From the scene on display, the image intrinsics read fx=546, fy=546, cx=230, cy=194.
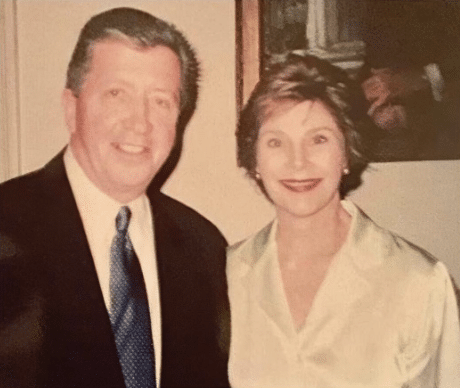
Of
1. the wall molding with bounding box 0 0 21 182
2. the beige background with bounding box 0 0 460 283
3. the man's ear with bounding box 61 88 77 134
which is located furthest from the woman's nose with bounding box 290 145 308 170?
the wall molding with bounding box 0 0 21 182

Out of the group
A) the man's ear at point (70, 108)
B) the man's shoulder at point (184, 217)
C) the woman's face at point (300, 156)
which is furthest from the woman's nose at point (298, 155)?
the man's ear at point (70, 108)

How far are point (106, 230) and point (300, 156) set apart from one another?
465 millimetres

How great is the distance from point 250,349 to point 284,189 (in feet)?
1.26

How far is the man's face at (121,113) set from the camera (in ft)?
3.85

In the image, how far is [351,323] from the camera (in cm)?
127

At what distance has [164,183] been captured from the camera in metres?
1.26

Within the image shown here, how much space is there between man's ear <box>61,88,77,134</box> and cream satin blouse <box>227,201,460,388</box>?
0.47m

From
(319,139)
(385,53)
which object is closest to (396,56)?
(385,53)

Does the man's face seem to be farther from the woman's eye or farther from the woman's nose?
the woman's nose

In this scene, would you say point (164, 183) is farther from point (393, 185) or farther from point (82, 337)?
point (393, 185)

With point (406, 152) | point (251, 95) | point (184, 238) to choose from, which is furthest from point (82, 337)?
point (406, 152)

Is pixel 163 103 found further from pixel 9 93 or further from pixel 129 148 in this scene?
pixel 9 93

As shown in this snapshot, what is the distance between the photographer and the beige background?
122 cm

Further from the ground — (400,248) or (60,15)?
(60,15)
